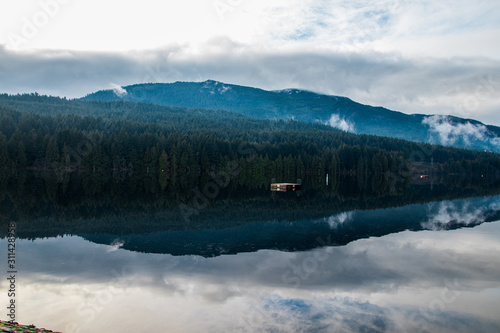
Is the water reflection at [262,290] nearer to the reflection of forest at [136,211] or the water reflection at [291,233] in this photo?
the water reflection at [291,233]

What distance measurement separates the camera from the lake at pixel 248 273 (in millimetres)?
17031

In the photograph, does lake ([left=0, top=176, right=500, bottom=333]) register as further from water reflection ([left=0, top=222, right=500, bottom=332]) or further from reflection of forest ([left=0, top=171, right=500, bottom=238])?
reflection of forest ([left=0, top=171, right=500, bottom=238])

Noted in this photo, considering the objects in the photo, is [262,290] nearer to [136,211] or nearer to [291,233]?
[291,233]

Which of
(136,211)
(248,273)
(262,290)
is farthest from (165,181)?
(262,290)

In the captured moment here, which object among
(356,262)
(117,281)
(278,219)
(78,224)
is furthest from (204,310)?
(278,219)

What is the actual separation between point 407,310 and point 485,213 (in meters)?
47.3

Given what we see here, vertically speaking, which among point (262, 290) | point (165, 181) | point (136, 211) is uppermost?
point (165, 181)

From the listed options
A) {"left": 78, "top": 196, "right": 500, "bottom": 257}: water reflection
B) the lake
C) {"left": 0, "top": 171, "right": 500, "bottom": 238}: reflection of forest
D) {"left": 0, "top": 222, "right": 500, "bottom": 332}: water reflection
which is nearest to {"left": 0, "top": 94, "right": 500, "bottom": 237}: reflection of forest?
{"left": 0, "top": 171, "right": 500, "bottom": 238}: reflection of forest

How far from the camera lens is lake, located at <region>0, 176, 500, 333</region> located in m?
17.0

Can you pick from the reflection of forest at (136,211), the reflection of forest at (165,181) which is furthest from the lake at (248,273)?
the reflection of forest at (165,181)

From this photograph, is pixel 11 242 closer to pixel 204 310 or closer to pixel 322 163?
pixel 204 310

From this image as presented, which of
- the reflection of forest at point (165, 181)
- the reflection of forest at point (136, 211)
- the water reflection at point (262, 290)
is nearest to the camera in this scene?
the water reflection at point (262, 290)

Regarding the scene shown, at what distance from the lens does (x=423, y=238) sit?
37000mm

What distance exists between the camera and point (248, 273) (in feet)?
77.8
